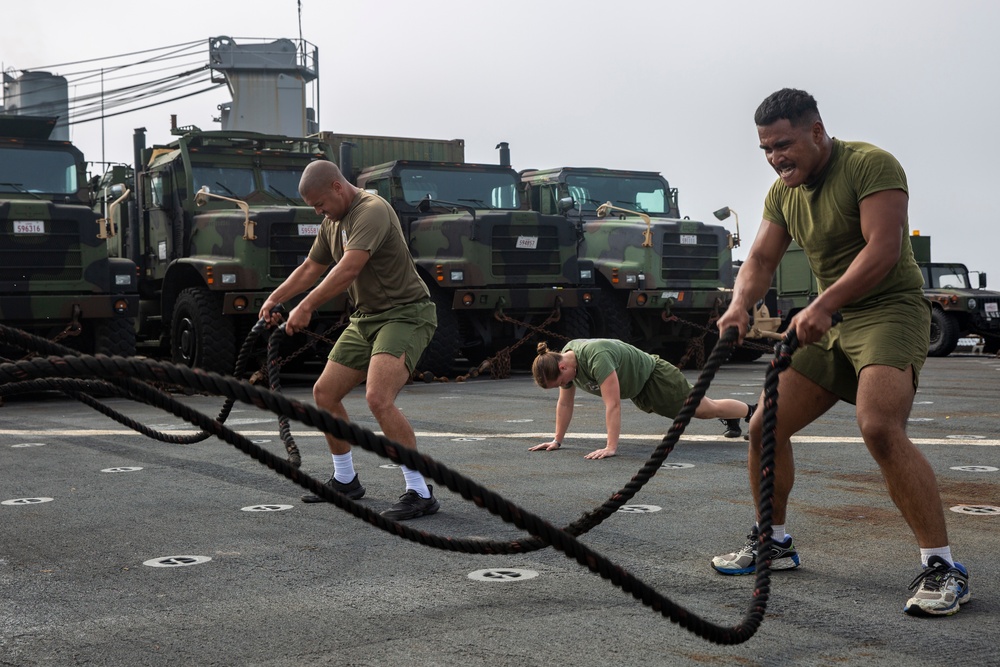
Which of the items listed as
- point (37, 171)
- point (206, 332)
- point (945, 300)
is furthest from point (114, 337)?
point (945, 300)

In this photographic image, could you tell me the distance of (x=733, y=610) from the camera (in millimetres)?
3990

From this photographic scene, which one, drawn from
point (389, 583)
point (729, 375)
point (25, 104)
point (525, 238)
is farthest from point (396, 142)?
point (25, 104)

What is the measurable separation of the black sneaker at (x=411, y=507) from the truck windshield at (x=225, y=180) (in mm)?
10546

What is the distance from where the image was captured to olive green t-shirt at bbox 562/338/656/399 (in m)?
7.57

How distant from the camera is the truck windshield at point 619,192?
1836 centimetres

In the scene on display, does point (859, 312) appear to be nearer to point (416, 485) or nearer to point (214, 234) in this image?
point (416, 485)

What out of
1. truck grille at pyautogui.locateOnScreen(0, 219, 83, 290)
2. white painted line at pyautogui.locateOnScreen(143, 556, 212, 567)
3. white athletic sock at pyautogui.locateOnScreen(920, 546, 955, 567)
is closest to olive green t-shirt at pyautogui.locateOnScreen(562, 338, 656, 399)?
white painted line at pyautogui.locateOnScreen(143, 556, 212, 567)

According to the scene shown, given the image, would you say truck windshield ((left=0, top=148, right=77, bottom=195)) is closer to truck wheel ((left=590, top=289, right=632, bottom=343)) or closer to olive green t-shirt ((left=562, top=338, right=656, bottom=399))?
truck wheel ((left=590, top=289, right=632, bottom=343))

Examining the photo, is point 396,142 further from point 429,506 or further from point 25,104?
point 25,104

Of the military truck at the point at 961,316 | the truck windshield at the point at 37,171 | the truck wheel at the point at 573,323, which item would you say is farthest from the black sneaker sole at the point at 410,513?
the military truck at the point at 961,316

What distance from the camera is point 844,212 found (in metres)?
4.13

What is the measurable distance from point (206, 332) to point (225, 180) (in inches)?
88.1

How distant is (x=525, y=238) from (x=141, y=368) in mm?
14459

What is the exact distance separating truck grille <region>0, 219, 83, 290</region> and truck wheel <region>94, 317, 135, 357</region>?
2.16 feet
